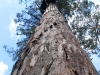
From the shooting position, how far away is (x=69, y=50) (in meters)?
2.19

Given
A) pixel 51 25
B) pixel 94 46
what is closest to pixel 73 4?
pixel 94 46

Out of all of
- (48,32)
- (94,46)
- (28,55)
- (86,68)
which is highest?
(48,32)

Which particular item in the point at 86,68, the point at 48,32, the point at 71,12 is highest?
the point at 71,12

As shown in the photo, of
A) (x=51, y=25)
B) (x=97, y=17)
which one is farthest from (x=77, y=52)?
(x=97, y=17)

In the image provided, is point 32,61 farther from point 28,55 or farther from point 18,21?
point 18,21

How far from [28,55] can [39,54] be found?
0.19 metres

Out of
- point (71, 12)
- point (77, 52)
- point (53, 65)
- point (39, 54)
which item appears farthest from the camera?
point (71, 12)

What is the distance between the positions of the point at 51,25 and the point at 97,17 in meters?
8.04

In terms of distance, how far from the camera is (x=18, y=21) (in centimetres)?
1019

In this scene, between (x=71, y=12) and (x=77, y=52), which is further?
(x=71, y=12)

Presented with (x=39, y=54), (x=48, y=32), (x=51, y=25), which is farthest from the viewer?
(x=51, y=25)

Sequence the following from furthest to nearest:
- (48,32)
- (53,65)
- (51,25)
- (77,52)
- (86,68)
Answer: (51,25)
(48,32)
(77,52)
(86,68)
(53,65)

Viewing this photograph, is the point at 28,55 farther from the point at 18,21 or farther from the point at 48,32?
the point at 18,21

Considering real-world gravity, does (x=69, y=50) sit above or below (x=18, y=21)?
below
